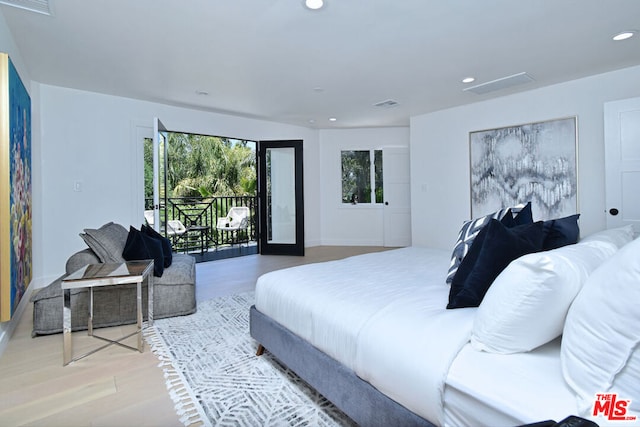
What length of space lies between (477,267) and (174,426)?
1573 mm

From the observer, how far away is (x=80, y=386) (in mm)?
1873

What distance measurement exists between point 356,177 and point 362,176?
0.13m

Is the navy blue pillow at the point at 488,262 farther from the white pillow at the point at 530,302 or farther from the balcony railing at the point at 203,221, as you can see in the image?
the balcony railing at the point at 203,221

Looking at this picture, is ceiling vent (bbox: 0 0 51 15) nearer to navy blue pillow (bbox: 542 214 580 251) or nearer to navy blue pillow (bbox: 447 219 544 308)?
navy blue pillow (bbox: 447 219 544 308)

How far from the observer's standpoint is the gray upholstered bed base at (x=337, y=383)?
1208 millimetres

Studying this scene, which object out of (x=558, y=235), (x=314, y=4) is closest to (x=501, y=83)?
(x=314, y=4)

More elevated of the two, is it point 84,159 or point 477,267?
point 84,159

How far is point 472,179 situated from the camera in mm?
5031

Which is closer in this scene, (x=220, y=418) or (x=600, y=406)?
(x=600, y=406)

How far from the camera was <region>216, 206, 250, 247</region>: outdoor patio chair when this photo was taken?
6.82 m

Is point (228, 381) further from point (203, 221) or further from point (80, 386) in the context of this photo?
point (203, 221)

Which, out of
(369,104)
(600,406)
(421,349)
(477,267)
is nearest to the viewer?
(600,406)

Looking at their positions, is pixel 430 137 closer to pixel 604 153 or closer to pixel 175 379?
pixel 604 153

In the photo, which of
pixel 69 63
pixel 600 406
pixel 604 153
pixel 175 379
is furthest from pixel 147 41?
pixel 604 153
